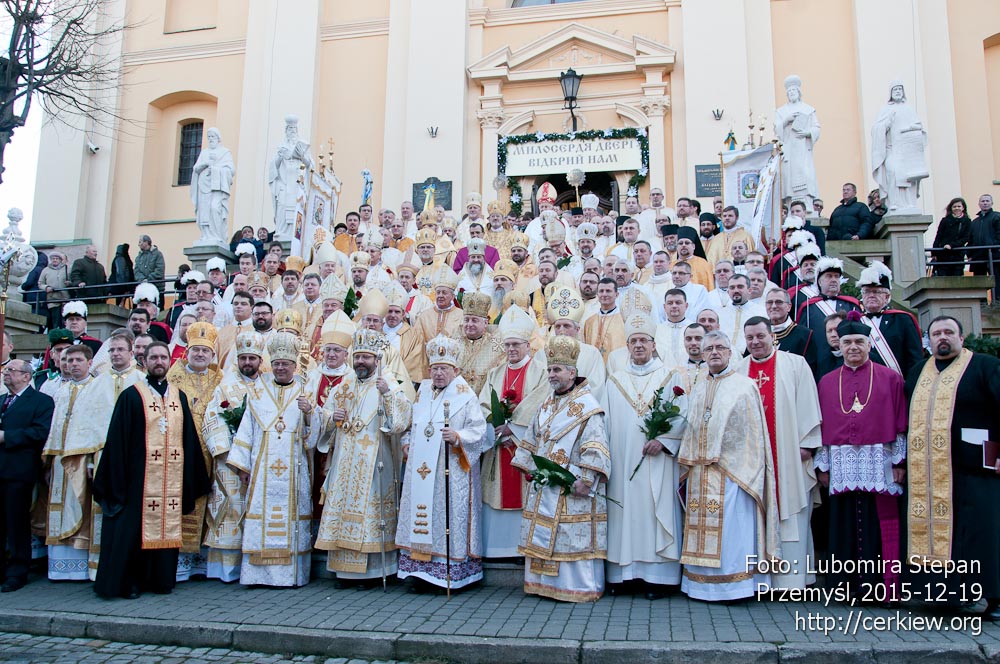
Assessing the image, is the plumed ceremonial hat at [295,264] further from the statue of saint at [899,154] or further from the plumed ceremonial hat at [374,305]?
the statue of saint at [899,154]

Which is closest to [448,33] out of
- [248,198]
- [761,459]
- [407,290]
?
[248,198]

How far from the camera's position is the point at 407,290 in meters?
11.2

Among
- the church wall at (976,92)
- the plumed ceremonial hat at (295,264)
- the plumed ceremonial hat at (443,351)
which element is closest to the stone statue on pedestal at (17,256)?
the plumed ceremonial hat at (295,264)

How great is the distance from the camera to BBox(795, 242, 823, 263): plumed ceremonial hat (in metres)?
9.50

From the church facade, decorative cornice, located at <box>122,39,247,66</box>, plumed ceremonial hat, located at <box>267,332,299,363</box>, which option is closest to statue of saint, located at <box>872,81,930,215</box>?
the church facade

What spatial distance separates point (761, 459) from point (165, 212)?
59.1 ft

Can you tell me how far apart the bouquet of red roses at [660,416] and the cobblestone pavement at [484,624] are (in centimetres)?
121

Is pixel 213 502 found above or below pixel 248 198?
below

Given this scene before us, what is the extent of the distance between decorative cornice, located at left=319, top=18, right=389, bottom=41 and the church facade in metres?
A: 0.03

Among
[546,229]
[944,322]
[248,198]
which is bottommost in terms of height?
[944,322]

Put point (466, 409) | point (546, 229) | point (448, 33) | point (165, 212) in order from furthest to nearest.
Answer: point (165, 212) < point (448, 33) < point (546, 229) < point (466, 409)

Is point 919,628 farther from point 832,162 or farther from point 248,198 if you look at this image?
point 248,198

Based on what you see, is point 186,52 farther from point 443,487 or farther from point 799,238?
point 443,487

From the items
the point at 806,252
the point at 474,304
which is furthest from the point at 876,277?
the point at 474,304
